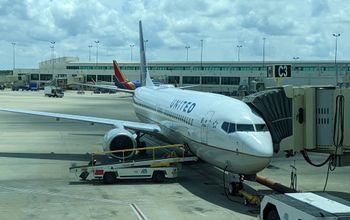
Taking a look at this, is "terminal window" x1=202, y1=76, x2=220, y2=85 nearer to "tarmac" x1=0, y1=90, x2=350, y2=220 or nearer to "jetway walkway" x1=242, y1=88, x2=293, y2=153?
"tarmac" x1=0, y1=90, x2=350, y2=220

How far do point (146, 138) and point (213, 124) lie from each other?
18.4 m

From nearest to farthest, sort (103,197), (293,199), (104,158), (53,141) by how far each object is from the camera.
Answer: (293,199)
(103,197)
(104,158)
(53,141)

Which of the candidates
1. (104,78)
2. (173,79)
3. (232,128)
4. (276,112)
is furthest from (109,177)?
(104,78)

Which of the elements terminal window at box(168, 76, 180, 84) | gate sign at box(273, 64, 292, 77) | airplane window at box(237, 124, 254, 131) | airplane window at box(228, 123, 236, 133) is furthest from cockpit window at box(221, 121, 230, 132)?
terminal window at box(168, 76, 180, 84)

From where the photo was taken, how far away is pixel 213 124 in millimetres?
19312

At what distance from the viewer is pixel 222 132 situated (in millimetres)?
18438

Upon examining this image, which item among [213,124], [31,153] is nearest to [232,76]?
[31,153]

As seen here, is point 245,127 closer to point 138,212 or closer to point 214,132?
point 214,132

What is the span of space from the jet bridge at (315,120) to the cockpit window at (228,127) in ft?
5.31

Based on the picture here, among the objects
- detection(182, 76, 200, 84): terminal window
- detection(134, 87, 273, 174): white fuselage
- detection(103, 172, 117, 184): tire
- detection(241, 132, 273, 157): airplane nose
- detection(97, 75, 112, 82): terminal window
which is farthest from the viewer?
detection(97, 75, 112, 82): terminal window

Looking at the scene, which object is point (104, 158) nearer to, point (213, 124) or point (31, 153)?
point (31, 153)

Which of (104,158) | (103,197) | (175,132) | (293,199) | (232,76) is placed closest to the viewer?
(293,199)

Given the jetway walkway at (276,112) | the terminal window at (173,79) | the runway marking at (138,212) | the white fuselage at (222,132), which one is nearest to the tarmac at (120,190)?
the runway marking at (138,212)

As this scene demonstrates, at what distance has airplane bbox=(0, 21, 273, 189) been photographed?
17236 mm
